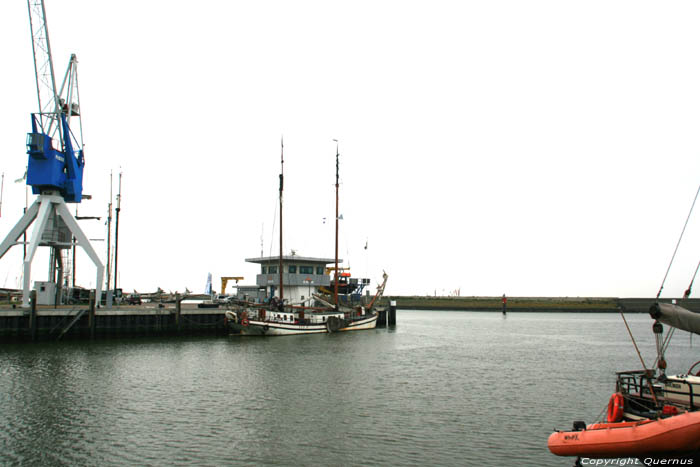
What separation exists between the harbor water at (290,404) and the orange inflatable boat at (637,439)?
238cm

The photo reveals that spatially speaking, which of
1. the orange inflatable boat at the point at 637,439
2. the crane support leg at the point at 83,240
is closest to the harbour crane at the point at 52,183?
the crane support leg at the point at 83,240

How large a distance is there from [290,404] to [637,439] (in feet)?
48.4

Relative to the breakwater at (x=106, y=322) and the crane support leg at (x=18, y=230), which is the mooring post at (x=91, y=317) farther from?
the crane support leg at (x=18, y=230)

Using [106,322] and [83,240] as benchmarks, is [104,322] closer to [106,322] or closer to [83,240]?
[106,322]

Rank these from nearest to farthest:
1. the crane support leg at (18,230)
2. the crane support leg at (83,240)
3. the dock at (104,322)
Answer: the dock at (104,322)
the crane support leg at (18,230)
the crane support leg at (83,240)

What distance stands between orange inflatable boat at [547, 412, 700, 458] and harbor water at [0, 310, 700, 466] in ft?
7.81

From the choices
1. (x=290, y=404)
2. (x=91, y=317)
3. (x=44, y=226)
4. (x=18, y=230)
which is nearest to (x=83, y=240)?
(x=44, y=226)

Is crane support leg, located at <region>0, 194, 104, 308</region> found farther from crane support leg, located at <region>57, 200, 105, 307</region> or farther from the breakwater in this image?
the breakwater

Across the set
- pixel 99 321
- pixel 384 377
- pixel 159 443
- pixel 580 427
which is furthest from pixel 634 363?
pixel 99 321

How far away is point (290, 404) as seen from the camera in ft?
77.5

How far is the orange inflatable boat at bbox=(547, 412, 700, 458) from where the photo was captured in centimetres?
1228

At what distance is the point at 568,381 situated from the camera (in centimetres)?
3012

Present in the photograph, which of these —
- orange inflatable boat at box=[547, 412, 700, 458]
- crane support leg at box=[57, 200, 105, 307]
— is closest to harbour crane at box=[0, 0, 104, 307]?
crane support leg at box=[57, 200, 105, 307]

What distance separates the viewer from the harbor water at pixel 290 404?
16.8 m
